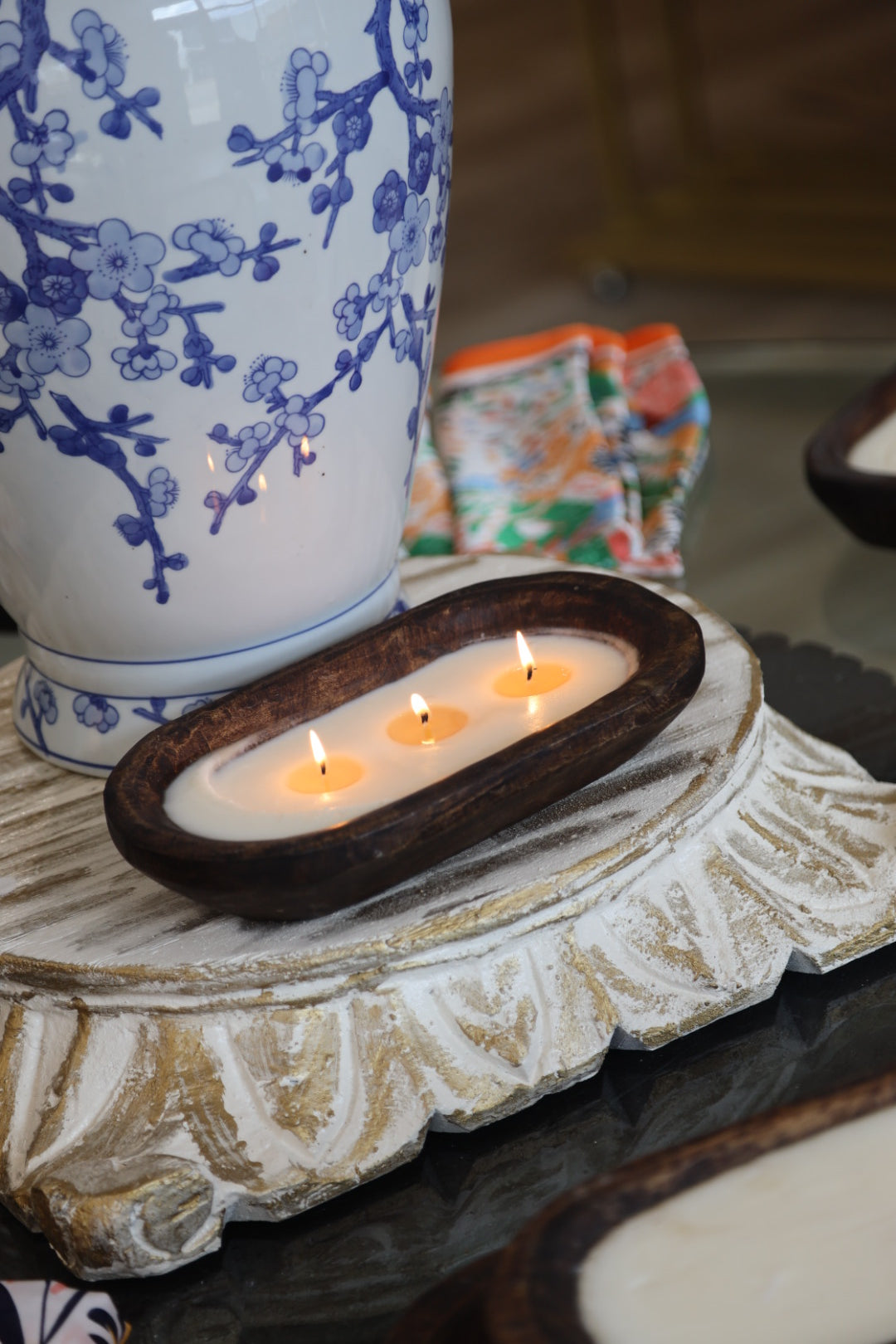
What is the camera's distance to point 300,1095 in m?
0.37

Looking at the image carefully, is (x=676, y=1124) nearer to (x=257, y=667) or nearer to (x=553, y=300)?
(x=257, y=667)

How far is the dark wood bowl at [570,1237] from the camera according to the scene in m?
0.26

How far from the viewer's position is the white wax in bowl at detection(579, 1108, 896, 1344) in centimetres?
28

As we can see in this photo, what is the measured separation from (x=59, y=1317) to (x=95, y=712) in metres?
0.20

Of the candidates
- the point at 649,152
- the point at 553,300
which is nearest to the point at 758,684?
the point at 553,300

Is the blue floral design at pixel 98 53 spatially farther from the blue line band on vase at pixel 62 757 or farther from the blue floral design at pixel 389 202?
the blue line band on vase at pixel 62 757

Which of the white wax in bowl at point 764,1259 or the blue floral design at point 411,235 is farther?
the blue floral design at point 411,235

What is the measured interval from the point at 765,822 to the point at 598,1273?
0.19m

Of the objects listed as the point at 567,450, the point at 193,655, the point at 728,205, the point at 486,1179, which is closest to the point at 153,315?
the point at 193,655

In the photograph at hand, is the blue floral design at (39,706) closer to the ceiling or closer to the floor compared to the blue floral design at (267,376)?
closer to the floor

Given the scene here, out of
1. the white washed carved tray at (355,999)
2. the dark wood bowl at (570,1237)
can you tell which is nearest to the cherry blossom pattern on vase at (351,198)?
the white washed carved tray at (355,999)

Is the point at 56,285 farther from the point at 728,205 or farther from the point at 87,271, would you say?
the point at 728,205

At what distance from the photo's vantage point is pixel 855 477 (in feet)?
1.84

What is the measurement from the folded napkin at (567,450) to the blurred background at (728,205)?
0.86 meters
